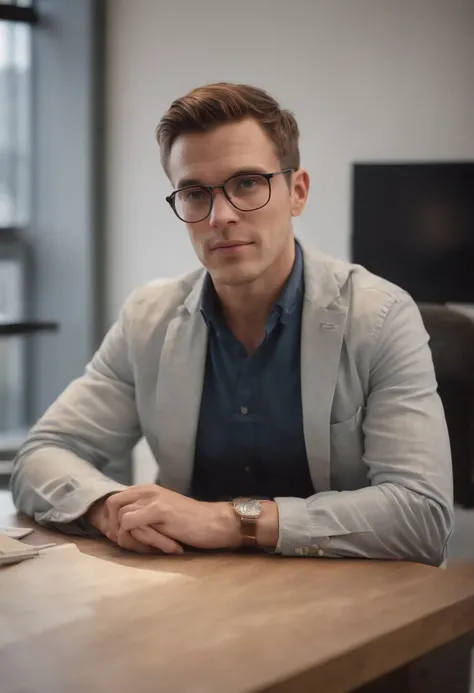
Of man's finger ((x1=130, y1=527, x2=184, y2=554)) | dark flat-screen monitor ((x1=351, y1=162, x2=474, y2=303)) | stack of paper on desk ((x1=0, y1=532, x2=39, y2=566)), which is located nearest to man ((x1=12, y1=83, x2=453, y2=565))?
man's finger ((x1=130, y1=527, x2=184, y2=554))

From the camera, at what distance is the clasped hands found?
137 centimetres

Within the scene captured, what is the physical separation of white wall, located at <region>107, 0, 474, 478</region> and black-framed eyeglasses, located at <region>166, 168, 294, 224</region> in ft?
5.49

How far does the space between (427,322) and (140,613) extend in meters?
0.99

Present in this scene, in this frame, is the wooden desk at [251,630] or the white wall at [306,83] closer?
the wooden desk at [251,630]

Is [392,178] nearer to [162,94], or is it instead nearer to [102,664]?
[162,94]

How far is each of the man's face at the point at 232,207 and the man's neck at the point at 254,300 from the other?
5 centimetres

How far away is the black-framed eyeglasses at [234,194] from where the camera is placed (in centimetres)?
161

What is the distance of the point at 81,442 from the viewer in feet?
5.72

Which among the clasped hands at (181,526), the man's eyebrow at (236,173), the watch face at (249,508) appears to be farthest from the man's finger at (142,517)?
the man's eyebrow at (236,173)

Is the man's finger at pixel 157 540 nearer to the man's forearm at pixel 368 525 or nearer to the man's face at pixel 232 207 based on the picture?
the man's forearm at pixel 368 525

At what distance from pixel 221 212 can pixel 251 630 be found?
789 millimetres

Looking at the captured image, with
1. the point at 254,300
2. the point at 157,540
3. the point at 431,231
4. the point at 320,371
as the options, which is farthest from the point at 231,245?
the point at 431,231

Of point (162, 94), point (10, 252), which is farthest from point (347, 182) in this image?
point (10, 252)

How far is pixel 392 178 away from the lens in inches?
122
